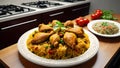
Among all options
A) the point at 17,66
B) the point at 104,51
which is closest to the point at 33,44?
the point at 17,66

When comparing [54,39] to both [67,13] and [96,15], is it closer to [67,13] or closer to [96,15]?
[96,15]

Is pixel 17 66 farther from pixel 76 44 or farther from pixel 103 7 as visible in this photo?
pixel 103 7

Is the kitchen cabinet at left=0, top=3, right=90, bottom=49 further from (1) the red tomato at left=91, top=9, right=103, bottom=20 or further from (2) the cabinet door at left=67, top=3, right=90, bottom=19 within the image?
(1) the red tomato at left=91, top=9, right=103, bottom=20

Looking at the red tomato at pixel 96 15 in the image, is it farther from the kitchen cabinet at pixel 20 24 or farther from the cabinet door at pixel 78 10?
the cabinet door at pixel 78 10

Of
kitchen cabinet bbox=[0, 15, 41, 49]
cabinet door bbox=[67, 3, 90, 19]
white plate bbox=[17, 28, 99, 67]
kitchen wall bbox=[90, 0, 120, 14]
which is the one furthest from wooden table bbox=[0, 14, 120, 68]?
kitchen wall bbox=[90, 0, 120, 14]

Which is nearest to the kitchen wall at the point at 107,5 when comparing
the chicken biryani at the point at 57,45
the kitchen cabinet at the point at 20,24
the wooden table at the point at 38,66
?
the kitchen cabinet at the point at 20,24

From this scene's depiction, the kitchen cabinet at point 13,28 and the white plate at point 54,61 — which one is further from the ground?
the white plate at point 54,61
